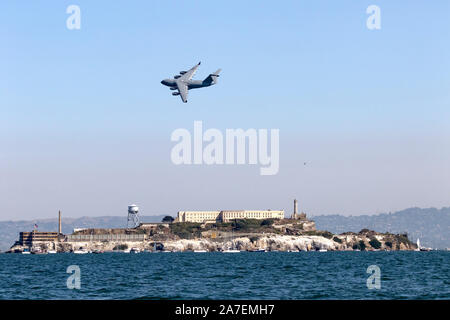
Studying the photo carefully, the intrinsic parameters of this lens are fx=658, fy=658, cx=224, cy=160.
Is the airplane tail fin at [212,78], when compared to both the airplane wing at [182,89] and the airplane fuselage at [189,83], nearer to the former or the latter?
the airplane fuselage at [189,83]

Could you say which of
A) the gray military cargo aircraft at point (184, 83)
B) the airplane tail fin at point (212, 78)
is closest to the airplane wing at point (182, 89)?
the gray military cargo aircraft at point (184, 83)

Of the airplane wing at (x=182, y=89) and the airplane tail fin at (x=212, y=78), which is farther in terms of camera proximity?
the airplane tail fin at (x=212, y=78)

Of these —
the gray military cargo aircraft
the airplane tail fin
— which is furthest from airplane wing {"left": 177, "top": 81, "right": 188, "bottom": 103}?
the airplane tail fin

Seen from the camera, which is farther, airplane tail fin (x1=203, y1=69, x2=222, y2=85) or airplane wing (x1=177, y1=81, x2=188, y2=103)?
airplane tail fin (x1=203, y1=69, x2=222, y2=85)

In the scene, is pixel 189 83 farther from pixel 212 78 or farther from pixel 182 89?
pixel 212 78

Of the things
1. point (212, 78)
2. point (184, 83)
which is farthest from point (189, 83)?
point (212, 78)

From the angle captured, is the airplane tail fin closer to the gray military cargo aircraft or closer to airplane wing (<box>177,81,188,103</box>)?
the gray military cargo aircraft

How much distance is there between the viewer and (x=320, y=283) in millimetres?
79750
